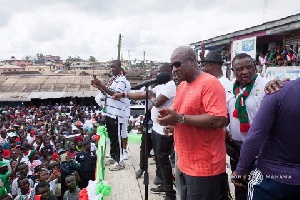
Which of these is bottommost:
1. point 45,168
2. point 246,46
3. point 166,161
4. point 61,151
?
point 61,151

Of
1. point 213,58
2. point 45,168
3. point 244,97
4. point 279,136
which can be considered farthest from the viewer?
point 45,168

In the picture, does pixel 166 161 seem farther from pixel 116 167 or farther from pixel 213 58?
pixel 116 167

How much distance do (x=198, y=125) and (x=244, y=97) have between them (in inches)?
29.3

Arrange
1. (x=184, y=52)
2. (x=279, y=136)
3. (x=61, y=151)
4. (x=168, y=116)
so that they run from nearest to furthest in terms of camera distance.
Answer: (x=279, y=136) → (x=168, y=116) → (x=184, y=52) → (x=61, y=151)

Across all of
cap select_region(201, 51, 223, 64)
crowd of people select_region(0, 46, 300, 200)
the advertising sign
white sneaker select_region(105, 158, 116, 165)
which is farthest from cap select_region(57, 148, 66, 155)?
the advertising sign

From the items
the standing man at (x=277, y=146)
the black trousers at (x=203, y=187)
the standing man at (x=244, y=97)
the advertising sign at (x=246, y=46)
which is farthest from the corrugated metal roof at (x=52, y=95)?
the standing man at (x=277, y=146)

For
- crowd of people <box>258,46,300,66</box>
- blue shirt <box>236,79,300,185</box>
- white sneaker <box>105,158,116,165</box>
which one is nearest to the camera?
blue shirt <box>236,79,300,185</box>

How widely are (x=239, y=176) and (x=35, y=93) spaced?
24378mm

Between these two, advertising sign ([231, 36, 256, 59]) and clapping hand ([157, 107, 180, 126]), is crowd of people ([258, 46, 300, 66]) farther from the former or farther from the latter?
clapping hand ([157, 107, 180, 126])

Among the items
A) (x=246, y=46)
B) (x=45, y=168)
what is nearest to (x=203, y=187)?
(x=45, y=168)

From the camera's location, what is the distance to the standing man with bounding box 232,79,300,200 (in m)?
1.75

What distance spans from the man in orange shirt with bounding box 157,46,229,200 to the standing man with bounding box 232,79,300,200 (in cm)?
30

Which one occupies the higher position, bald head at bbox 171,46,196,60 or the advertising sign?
the advertising sign

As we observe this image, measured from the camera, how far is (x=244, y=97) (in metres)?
2.66
